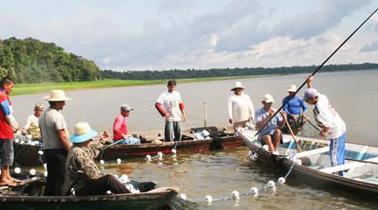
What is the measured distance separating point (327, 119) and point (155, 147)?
21.9 feet

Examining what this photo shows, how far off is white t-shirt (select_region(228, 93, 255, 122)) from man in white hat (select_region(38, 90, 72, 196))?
274 inches

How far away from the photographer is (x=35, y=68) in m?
100

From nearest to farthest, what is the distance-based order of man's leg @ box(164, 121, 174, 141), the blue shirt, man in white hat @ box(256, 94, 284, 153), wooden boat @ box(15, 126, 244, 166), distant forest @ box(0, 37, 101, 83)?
man in white hat @ box(256, 94, 284, 153)
wooden boat @ box(15, 126, 244, 166)
the blue shirt
man's leg @ box(164, 121, 174, 141)
distant forest @ box(0, 37, 101, 83)

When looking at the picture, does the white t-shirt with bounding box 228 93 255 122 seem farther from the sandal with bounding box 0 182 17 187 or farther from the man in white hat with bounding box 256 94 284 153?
the sandal with bounding box 0 182 17 187

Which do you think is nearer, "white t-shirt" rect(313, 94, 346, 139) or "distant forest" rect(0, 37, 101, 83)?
"white t-shirt" rect(313, 94, 346, 139)

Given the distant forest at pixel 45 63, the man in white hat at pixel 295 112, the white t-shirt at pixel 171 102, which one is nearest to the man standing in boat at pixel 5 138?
the white t-shirt at pixel 171 102

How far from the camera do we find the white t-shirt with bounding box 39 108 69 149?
8219 mm

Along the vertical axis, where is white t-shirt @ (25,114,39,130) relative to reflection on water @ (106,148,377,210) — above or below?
above

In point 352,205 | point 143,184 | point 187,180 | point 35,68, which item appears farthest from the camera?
point 35,68

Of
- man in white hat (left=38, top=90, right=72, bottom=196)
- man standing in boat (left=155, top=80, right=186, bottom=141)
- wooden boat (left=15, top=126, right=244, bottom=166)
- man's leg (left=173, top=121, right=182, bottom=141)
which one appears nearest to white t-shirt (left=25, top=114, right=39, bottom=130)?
wooden boat (left=15, top=126, right=244, bottom=166)

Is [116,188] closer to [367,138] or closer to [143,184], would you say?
[143,184]

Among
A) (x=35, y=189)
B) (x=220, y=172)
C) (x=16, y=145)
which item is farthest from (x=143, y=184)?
(x=16, y=145)

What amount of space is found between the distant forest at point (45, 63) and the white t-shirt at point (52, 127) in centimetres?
Result: 8409

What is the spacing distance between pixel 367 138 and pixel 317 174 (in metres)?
11.7
